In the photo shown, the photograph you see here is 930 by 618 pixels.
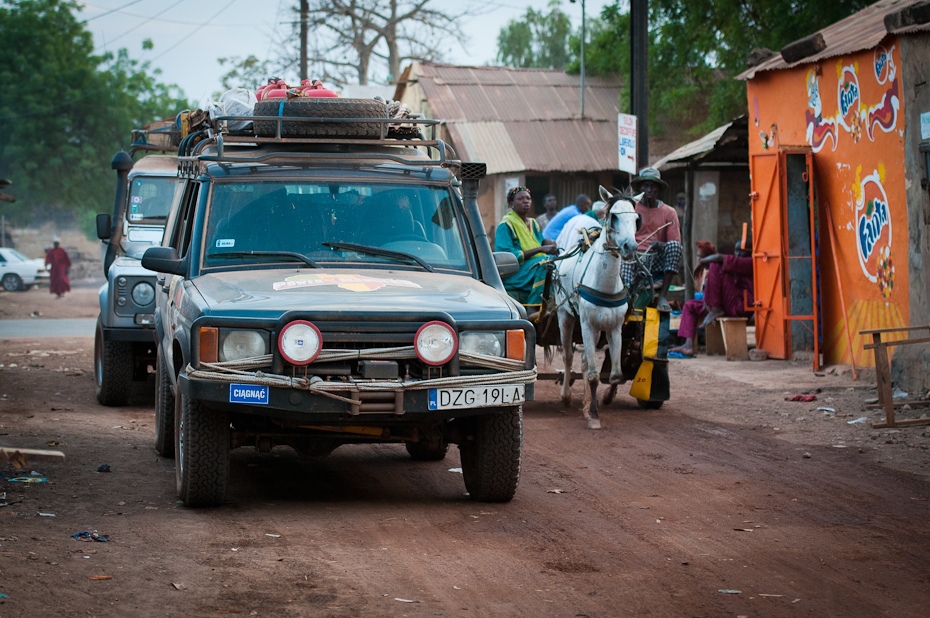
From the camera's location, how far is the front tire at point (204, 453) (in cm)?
655

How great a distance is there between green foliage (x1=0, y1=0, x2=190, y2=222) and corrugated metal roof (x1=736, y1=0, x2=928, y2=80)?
39124 millimetres

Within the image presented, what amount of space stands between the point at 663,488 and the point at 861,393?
198 inches

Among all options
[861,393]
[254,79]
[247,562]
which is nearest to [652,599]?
[247,562]

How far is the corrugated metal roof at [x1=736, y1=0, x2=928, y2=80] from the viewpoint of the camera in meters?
12.7

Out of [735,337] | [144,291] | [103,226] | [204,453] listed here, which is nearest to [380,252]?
[204,453]

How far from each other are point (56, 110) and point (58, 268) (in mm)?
17355

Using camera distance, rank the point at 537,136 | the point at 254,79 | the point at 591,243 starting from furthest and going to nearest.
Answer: the point at 254,79
the point at 537,136
the point at 591,243

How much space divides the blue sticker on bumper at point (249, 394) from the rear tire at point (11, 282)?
116 feet

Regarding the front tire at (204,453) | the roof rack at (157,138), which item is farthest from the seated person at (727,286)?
the front tire at (204,453)

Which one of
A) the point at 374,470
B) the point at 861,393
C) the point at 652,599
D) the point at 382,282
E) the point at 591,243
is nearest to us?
A: the point at 652,599

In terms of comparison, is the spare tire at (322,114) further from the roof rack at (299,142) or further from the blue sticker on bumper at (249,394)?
the blue sticker on bumper at (249,394)

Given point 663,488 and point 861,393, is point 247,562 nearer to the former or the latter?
point 663,488

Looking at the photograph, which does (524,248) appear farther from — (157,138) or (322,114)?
(157,138)

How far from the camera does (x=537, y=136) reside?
1161 inches
